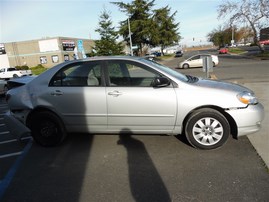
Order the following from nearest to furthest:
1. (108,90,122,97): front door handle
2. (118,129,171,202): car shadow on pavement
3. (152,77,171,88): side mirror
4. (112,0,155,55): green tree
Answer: (118,129,171,202): car shadow on pavement → (152,77,171,88): side mirror → (108,90,122,97): front door handle → (112,0,155,55): green tree

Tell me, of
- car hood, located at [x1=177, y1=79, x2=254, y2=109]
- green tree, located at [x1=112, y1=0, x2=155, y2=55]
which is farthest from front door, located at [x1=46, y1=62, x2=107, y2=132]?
green tree, located at [x1=112, y1=0, x2=155, y2=55]

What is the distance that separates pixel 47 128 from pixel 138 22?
40.4 m

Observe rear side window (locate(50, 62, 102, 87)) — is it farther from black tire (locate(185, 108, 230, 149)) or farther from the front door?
black tire (locate(185, 108, 230, 149))

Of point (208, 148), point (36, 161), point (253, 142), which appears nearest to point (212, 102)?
point (208, 148)

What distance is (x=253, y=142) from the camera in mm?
4465

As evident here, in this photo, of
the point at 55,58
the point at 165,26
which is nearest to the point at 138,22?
the point at 165,26

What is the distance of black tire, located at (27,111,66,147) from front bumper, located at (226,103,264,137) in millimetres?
3009

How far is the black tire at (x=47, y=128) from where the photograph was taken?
4.72m

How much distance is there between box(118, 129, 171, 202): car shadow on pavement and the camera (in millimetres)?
3074

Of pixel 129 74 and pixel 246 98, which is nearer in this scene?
pixel 246 98

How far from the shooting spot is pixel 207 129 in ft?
13.6

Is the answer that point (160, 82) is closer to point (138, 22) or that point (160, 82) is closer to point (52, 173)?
point (52, 173)

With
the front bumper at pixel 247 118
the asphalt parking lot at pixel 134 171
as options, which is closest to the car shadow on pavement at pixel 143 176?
the asphalt parking lot at pixel 134 171

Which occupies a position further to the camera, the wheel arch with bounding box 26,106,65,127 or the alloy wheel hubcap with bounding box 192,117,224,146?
the wheel arch with bounding box 26,106,65,127
